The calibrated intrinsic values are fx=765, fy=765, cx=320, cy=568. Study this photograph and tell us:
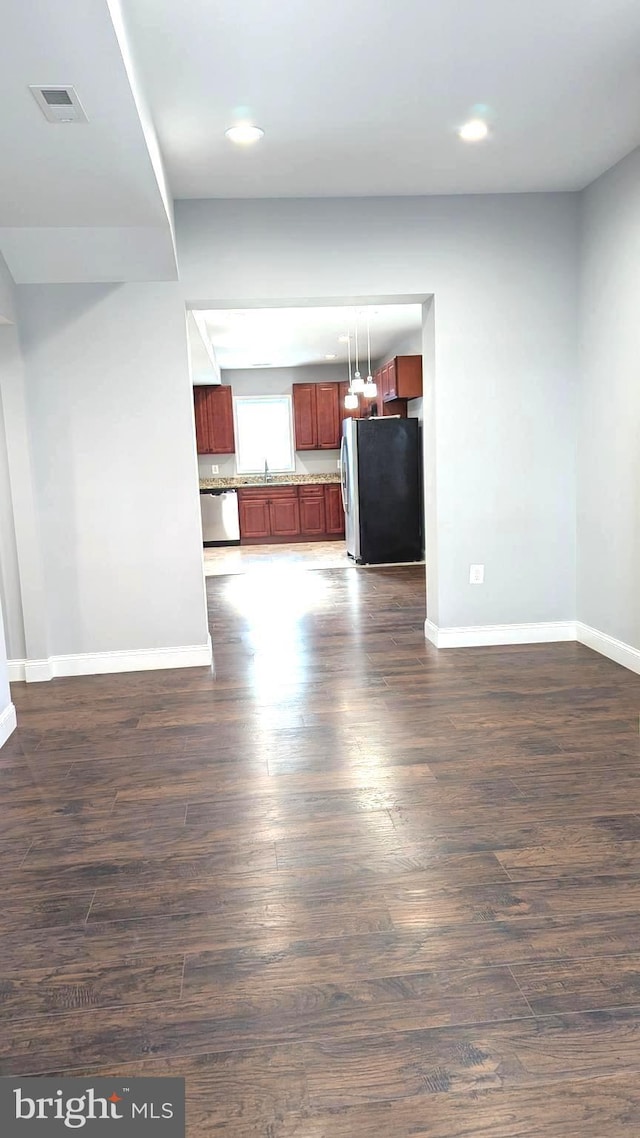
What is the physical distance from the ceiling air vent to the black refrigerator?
5.47 m

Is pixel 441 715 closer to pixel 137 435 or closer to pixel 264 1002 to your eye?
pixel 264 1002

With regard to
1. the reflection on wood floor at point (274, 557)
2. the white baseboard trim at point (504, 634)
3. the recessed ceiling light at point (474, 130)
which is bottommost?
→ the reflection on wood floor at point (274, 557)

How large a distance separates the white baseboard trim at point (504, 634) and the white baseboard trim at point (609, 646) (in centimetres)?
9

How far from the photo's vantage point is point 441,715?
3348 mm

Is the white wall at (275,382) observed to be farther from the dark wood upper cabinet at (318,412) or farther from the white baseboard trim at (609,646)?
the white baseboard trim at (609,646)

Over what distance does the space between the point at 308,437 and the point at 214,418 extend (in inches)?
50.6

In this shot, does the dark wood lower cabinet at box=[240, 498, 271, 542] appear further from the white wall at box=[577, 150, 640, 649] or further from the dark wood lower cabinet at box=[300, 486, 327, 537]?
the white wall at box=[577, 150, 640, 649]

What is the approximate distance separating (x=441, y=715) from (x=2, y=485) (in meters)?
2.59

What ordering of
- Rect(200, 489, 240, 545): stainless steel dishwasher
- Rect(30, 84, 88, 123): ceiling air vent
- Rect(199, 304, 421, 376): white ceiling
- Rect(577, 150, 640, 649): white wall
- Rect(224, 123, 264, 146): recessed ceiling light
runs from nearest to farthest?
Rect(30, 84, 88, 123): ceiling air vent
Rect(224, 123, 264, 146): recessed ceiling light
Rect(577, 150, 640, 649): white wall
Rect(199, 304, 421, 376): white ceiling
Rect(200, 489, 240, 545): stainless steel dishwasher

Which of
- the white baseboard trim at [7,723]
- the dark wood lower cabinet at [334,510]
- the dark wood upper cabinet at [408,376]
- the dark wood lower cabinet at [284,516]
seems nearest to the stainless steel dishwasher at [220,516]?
the dark wood lower cabinet at [284,516]

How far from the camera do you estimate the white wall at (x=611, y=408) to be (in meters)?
3.75

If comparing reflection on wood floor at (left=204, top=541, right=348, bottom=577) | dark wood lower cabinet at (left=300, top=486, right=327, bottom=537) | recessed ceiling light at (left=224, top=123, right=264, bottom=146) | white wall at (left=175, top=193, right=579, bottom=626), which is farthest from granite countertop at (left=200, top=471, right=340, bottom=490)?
recessed ceiling light at (left=224, top=123, right=264, bottom=146)

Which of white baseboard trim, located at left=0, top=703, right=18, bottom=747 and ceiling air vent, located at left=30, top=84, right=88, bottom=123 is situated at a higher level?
ceiling air vent, located at left=30, top=84, right=88, bottom=123

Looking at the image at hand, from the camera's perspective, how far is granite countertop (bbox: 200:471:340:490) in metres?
10.3
